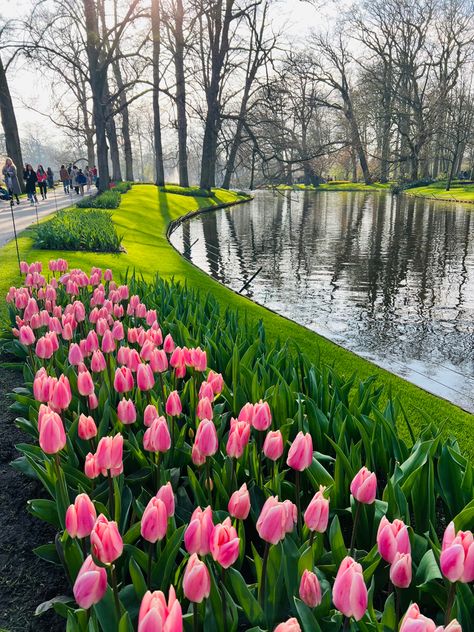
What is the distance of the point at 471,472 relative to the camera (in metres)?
2.30

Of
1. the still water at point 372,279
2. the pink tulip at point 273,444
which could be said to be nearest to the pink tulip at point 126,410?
the pink tulip at point 273,444

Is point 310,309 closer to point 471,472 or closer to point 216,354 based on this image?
point 216,354

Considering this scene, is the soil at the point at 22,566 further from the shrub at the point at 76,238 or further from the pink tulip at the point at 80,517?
the shrub at the point at 76,238

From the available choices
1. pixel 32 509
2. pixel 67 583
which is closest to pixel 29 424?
pixel 32 509

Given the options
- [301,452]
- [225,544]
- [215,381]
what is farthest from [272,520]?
[215,381]

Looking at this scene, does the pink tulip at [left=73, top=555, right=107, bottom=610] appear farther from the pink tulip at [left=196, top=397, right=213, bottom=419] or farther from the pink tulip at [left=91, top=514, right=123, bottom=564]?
the pink tulip at [left=196, top=397, right=213, bottom=419]

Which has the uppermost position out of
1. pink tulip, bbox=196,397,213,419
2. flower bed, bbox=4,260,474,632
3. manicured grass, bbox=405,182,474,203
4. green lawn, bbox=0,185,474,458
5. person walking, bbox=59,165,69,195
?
person walking, bbox=59,165,69,195

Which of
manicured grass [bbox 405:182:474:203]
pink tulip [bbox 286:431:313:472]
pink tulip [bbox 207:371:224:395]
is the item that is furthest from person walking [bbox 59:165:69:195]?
pink tulip [bbox 286:431:313:472]

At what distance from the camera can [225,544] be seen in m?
1.33

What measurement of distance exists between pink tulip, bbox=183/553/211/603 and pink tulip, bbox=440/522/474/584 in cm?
60

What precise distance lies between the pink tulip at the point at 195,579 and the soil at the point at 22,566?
0.99 meters

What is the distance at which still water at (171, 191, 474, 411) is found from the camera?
746 cm

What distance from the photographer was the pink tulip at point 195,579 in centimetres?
125

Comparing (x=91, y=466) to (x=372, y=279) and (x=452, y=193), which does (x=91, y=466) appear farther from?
(x=452, y=193)
